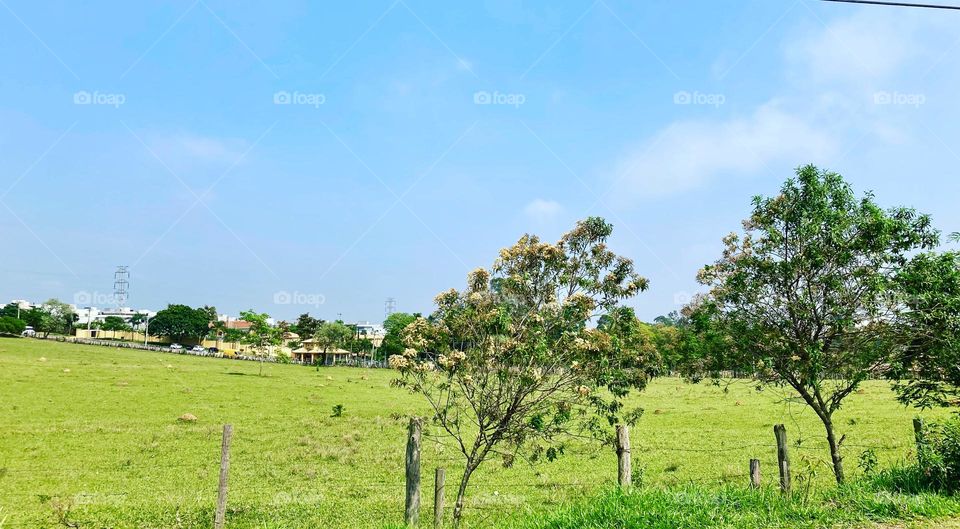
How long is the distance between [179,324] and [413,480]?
161285 mm

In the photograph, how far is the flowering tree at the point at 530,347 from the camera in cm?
1037

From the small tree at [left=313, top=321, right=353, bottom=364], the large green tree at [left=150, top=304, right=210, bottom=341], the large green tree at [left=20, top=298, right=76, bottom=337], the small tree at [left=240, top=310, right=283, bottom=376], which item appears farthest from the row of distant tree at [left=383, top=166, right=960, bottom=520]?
the large green tree at [left=150, top=304, right=210, bottom=341]

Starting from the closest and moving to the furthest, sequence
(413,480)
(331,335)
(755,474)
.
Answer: (413,480), (755,474), (331,335)

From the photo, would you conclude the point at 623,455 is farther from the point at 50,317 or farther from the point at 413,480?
the point at 50,317

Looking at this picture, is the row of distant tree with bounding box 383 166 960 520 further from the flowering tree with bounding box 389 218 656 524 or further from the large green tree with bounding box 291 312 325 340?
the large green tree with bounding box 291 312 325 340

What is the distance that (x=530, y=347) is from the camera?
10.2 meters

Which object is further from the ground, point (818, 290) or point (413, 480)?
point (818, 290)

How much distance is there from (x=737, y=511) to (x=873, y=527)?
1.78 meters

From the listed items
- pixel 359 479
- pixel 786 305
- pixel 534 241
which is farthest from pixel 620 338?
pixel 359 479

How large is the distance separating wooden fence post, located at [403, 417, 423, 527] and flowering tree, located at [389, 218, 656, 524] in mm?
587

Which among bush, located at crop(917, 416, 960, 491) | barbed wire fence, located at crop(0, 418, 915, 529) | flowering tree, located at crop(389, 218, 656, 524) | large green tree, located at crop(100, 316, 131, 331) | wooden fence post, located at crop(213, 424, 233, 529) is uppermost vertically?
large green tree, located at crop(100, 316, 131, 331)

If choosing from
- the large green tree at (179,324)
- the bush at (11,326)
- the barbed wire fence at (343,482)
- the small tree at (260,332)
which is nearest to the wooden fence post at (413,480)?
the barbed wire fence at (343,482)

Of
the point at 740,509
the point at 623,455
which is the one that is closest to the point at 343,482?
the point at 623,455

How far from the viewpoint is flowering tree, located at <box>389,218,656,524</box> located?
10.4 m
